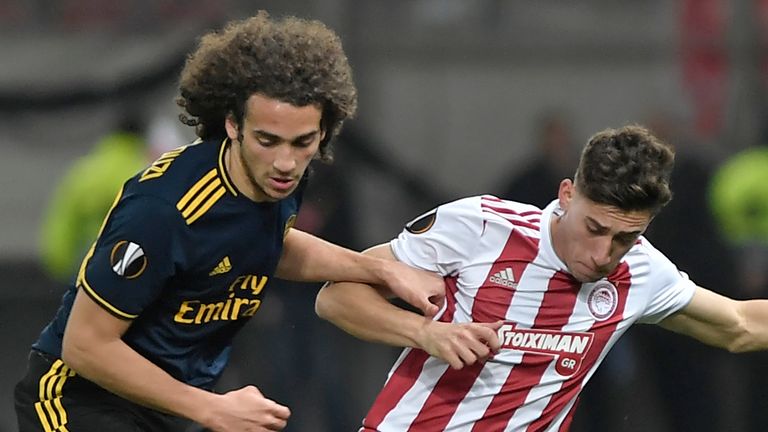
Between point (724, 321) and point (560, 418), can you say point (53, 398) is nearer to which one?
point (560, 418)

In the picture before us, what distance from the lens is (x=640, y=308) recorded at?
416 centimetres

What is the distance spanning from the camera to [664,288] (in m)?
4.18

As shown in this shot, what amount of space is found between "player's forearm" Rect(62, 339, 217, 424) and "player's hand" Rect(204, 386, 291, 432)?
0.10 ft

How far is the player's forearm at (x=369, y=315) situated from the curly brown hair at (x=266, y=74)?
0.41m

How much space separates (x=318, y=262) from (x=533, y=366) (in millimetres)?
655

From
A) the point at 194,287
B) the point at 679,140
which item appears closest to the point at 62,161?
the point at 679,140

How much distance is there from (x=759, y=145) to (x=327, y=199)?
239cm

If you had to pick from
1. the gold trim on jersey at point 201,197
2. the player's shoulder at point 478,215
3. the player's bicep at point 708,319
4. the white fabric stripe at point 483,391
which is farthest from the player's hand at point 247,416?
the player's bicep at point 708,319

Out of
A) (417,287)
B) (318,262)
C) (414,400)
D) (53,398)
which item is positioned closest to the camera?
(53,398)

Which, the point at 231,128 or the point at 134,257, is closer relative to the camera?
the point at 134,257

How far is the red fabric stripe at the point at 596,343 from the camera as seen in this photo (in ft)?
13.5

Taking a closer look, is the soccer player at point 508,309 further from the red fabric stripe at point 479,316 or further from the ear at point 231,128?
the ear at point 231,128

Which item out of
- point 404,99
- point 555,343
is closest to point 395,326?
point 555,343

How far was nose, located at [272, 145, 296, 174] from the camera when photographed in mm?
3633
